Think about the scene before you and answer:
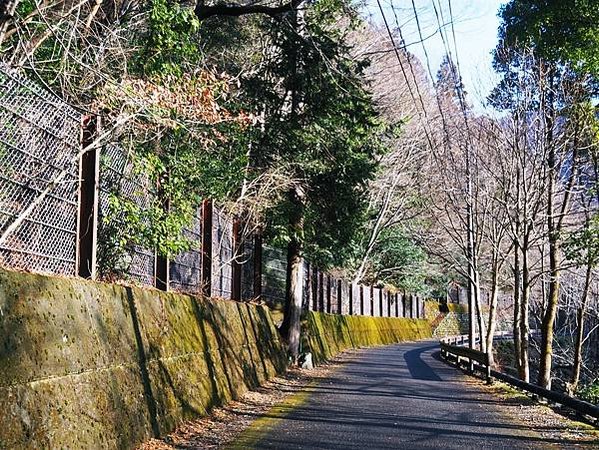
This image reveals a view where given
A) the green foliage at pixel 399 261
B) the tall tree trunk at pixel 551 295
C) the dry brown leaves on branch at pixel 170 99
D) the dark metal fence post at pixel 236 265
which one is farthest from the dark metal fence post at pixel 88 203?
the green foliage at pixel 399 261

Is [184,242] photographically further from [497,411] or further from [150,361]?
[497,411]

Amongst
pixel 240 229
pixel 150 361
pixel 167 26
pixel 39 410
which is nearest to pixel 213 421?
pixel 150 361

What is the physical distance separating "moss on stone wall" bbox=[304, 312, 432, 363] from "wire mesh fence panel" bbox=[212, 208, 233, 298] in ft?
25.4

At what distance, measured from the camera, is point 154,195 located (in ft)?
37.6

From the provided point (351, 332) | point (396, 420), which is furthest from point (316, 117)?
point (351, 332)

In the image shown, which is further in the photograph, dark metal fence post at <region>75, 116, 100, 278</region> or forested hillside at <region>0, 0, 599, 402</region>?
forested hillside at <region>0, 0, 599, 402</region>

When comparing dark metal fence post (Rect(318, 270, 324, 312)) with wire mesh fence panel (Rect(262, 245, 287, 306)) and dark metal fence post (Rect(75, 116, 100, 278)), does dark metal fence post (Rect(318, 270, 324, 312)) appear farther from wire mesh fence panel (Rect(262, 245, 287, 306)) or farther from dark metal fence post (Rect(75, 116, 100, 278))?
dark metal fence post (Rect(75, 116, 100, 278))

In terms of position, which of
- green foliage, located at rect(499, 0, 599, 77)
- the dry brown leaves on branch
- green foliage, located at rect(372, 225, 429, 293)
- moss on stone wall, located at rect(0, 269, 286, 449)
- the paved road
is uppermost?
green foliage, located at rect(499, 0, 599, 77)

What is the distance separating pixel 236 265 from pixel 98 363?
373 inches

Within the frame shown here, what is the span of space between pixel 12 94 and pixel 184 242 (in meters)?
4.92

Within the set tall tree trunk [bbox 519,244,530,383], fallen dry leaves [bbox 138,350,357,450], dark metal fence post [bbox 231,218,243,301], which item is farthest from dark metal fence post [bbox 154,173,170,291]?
tall tree trunk [bbox 519,244,530,383]

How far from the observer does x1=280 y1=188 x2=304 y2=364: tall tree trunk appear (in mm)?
19366

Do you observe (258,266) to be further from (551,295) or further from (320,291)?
(320,291)

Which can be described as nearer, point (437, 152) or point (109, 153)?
point (109, 153)
